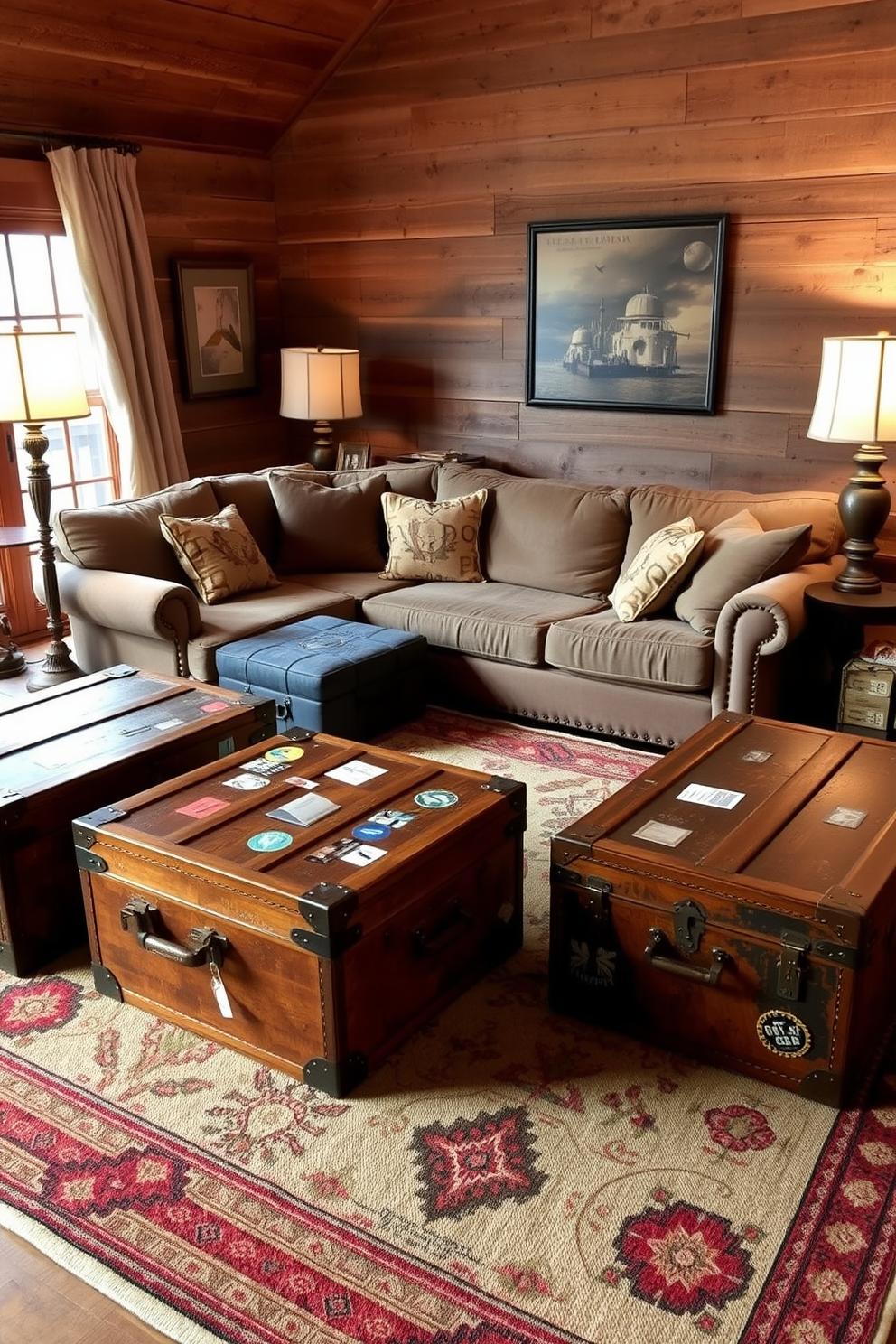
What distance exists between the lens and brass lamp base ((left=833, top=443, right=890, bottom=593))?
13.1ft

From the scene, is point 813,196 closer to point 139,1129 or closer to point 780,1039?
point 780,1039

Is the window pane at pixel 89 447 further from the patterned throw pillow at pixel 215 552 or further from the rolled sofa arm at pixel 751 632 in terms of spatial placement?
the rolled sofa arm at pixel 751 632

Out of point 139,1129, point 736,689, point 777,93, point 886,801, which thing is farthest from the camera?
point 777,93

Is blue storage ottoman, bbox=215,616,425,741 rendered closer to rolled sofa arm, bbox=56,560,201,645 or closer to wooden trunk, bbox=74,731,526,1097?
rolled sofa arm, bbox=56,560,201,645

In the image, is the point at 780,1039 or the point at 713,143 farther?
the point at 713,143

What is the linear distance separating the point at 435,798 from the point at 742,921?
2.50 ft

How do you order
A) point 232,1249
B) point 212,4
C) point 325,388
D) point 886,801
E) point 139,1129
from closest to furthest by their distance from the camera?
1. point 232,1249
2. point 139,1129
3. point 886,801
4. point 212,4
5. point 325,388

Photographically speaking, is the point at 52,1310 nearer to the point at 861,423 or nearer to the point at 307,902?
the point at 307,902

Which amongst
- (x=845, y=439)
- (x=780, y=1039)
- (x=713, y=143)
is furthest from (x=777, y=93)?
(x=780, y=1039)

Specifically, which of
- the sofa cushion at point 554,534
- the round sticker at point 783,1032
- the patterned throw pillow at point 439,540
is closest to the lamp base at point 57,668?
the patterned throw pillow at point 439,540

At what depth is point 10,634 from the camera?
527 cm

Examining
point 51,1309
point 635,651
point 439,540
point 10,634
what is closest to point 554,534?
point 439,540

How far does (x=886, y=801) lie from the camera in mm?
2590

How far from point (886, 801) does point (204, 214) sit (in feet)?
15.3
